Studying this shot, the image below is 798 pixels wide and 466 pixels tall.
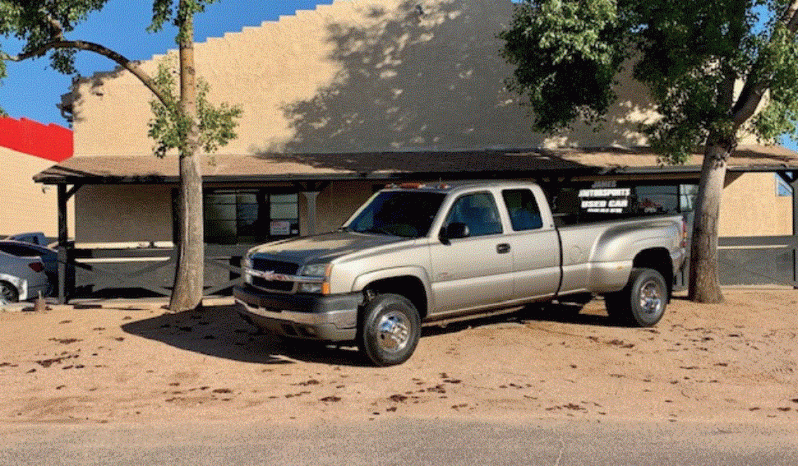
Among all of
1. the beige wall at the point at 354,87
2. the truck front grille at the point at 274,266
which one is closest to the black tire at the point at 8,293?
the beige wall at the point at 354,87

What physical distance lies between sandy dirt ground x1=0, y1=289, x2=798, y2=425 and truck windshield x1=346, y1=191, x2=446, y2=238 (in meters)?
1.47

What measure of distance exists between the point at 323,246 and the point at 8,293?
9.03 m

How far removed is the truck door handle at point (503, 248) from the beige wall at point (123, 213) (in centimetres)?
1088

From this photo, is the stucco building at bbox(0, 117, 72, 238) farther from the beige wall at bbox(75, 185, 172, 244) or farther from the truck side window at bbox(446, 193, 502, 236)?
the truck side window at bbox(446, 193, 502, 236)

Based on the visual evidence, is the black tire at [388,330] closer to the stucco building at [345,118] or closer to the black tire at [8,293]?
the black tire at [8,293]

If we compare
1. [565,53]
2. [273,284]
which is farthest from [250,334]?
[565,53]

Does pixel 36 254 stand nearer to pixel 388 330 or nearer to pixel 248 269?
pixel 248 269

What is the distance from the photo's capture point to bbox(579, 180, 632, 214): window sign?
14.1 meters

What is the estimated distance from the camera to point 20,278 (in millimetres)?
14359

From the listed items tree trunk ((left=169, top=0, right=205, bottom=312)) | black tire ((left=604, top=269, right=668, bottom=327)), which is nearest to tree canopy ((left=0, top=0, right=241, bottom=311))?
tree trunk ((left=169, top=0, right=205, bottom=312))

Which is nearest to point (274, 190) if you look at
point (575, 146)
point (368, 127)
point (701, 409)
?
point (368, 127)

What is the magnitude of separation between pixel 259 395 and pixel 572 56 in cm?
954

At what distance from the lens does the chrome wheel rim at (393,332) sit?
795 cm

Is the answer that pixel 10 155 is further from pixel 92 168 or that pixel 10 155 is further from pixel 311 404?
pixel 311 404
